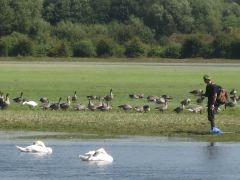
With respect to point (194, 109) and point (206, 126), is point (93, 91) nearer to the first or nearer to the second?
point (194, 109)

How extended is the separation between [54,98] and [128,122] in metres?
12.1

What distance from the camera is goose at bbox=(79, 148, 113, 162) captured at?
74.2 feet

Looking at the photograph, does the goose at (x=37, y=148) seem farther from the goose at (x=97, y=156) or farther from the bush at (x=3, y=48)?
the bush at (x=3, y=48)

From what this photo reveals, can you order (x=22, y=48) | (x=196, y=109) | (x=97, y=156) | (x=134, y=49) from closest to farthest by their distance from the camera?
(x=97, y=156), (x=196, y=109), (x=134, y=49), (x=22, y=48)

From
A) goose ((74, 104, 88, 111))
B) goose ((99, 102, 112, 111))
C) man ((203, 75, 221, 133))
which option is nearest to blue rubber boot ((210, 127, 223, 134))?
man ((203, 75, 221, 133))

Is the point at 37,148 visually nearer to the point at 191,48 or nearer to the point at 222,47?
the point at 222,47

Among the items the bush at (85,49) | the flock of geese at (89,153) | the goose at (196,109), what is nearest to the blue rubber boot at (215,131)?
the goose at (196,109)

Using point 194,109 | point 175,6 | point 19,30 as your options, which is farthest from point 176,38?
point 194,109

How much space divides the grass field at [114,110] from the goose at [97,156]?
5.28m

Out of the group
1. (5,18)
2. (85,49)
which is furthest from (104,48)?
(5,18)

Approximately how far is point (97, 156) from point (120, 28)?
93465mm

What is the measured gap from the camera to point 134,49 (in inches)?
3866

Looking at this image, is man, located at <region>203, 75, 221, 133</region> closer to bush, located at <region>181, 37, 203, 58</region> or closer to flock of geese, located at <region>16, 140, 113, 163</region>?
flock of geese, located at <region>16, 140, 113, 163</region>

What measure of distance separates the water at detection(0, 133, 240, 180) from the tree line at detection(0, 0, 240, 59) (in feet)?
229
